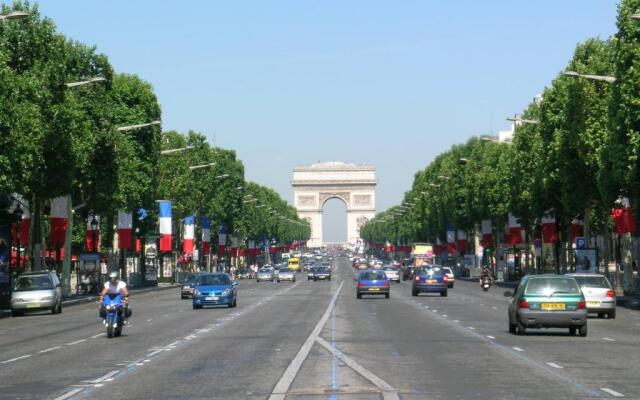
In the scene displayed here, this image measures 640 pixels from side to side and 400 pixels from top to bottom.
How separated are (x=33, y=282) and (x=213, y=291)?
7451 mm

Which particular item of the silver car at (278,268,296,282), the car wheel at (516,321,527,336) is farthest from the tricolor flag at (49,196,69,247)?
the silver car at (278,268,296,282)

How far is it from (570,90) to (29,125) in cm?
2832

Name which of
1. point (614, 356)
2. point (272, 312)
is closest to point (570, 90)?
point (272, 312)

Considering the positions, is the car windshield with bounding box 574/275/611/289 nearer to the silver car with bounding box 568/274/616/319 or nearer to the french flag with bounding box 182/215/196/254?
the silver car with bounding box 568/274/616/319

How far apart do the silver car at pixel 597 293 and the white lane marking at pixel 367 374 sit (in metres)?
17.8

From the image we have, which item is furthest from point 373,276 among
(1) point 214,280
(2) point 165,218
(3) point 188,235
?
(3) point 188,235

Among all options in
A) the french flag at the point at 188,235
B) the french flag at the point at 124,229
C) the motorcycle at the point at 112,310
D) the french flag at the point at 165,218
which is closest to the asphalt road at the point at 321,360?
the motorcycle at the point at 112,310

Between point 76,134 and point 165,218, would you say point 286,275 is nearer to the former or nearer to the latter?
point 165,218

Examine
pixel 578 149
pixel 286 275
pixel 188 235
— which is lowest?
pixel 286 275

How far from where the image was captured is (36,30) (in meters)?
63.5

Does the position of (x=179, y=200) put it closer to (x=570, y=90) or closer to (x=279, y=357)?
(x=570, y=90)

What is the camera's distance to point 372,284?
2901 inches

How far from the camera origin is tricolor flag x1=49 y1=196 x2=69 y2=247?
7200 cm

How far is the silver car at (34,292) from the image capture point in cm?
5797
